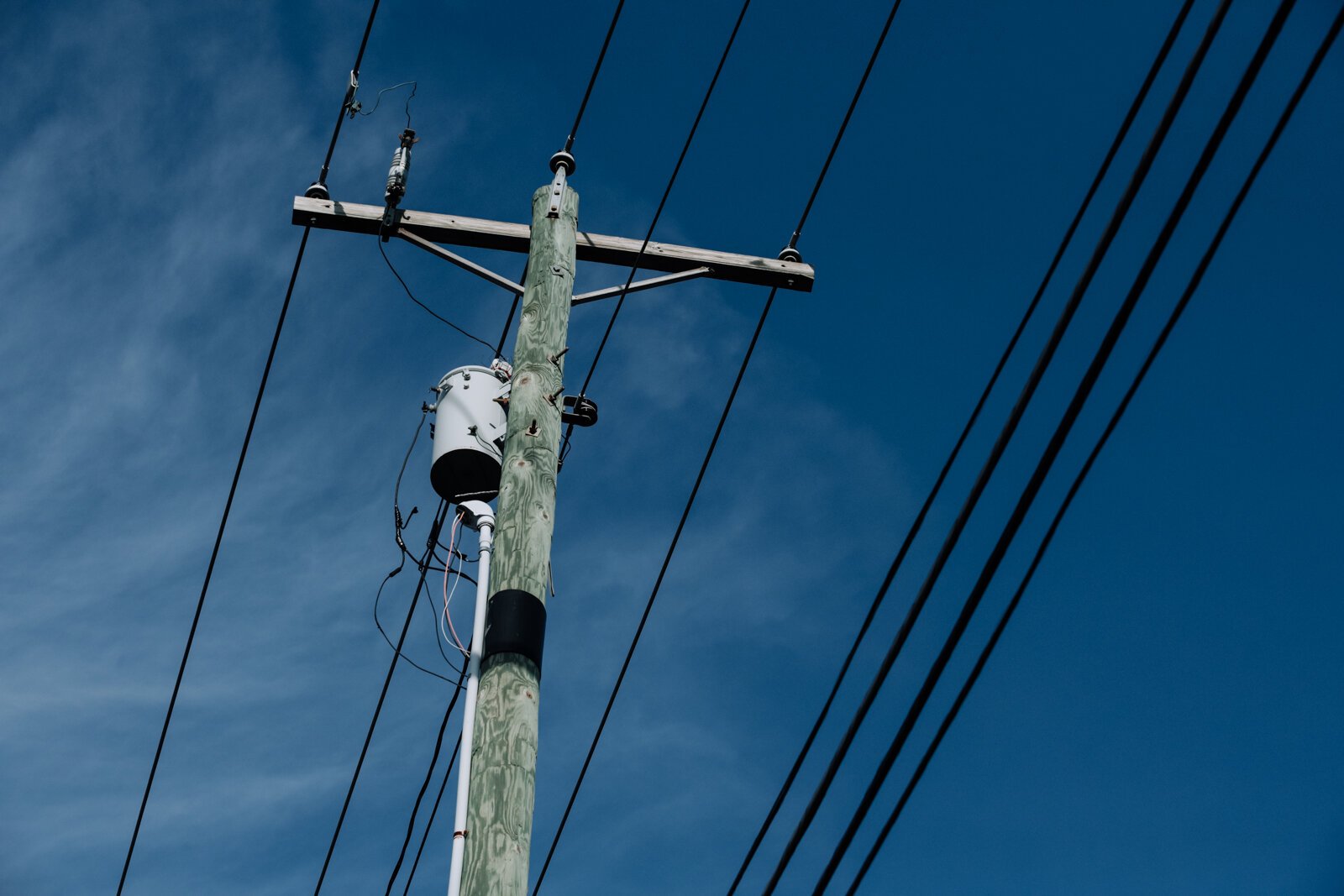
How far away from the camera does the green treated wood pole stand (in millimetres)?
4160

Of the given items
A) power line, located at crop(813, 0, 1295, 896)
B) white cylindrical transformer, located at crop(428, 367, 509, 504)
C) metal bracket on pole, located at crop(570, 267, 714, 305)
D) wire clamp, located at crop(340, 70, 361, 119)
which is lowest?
power line, located at crop(813, 0, 1295, 896)

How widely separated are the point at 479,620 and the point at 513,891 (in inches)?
44.4

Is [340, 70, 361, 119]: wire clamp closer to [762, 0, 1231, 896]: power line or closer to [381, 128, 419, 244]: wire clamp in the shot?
[381, 128, 419, 244]: wire clamp

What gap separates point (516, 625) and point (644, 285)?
2.38 m

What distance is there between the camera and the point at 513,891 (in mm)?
4035

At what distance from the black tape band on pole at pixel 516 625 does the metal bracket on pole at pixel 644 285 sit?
1.91 meters

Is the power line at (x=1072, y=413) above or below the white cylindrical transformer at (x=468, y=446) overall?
below

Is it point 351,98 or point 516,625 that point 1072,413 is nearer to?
point 516,625

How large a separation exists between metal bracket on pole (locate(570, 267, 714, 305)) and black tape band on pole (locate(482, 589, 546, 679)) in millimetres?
1910

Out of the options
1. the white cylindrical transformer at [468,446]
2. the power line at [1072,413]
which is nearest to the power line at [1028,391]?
the power line at [1072,413]

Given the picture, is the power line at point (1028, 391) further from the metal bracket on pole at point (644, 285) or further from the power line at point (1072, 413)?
the metal bracket on pole at point (644, 285)

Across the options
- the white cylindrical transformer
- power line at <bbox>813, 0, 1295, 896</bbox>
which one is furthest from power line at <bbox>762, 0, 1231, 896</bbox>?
the white cylindrical transformer

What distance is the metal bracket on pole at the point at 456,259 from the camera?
6.34 metres

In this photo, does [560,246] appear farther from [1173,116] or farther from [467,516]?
[1173,116]
